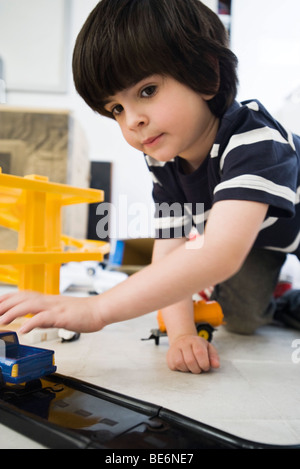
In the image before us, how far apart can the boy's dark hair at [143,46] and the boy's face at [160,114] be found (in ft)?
0.04

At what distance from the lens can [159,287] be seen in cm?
39

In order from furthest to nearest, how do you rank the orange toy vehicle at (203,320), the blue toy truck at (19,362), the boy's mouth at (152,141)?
the orange toy vehicle at (203,320) < the boy's mouth at (152,141) < the blue toy truck at (19,362)

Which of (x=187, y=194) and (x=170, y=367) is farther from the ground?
(x=187, y=194)

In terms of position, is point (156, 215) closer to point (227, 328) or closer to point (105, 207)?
point (227, 328)

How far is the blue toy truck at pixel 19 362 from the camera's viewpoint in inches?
14.6

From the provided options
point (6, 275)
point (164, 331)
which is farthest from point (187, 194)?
point (6, 275)

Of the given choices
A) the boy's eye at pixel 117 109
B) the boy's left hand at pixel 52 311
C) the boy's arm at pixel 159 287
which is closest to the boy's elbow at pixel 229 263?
the boy's arm at pixel 159 287

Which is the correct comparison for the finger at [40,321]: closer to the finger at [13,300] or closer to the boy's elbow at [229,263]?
the finger at [13,300]

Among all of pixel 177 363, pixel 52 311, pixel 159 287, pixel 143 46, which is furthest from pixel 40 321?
pixel 143 46

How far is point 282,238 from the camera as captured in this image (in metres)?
0.72

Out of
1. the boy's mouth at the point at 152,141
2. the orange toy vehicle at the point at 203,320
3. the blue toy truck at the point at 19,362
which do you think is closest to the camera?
the blue toy truck at the point at 19,362
